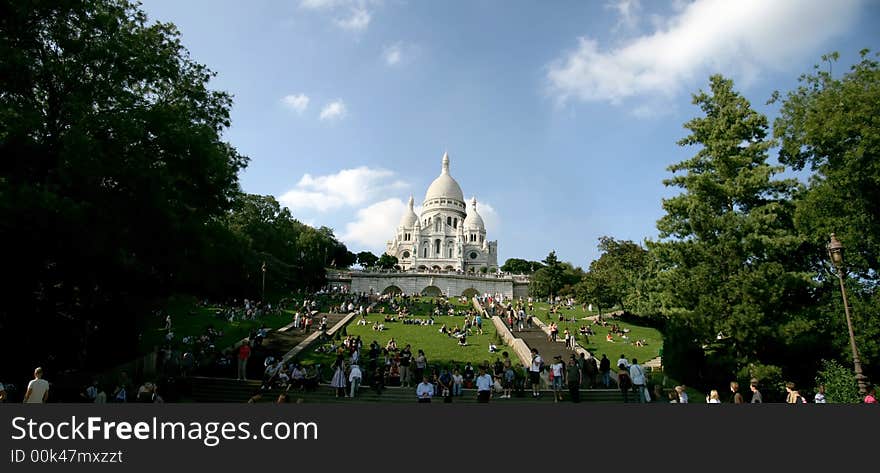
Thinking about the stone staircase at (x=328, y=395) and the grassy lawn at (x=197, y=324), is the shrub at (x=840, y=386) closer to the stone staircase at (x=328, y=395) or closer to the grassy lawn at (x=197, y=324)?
the stone staircase at (x=328, y=395)

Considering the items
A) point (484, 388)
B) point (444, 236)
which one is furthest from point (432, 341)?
point (444, 236)

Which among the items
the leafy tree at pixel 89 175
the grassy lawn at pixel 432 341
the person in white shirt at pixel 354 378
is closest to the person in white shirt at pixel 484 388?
the person in white shirt at pixel 354 378

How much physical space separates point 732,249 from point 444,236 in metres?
83.2

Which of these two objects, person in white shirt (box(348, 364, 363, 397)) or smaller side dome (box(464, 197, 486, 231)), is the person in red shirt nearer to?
Answer: person in white shirt (box(348, 364, 363, 397))

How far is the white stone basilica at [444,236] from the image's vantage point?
319ft

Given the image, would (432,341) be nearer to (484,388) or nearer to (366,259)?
(484,388)

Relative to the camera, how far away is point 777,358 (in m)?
15.9

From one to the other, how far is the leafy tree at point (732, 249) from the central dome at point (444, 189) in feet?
284

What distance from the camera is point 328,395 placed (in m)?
13.0

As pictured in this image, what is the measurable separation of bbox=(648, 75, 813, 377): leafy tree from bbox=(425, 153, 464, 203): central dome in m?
86.6

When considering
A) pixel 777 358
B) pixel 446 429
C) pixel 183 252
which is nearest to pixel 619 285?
pixel 777 358

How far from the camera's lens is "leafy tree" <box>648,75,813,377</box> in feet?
48.7

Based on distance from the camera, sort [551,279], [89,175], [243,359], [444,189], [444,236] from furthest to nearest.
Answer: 1. [444,189]
2. [444,236]
3. [551,279]
4. [243,359]
5. [89,175]

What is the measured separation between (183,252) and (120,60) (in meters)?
4.69
